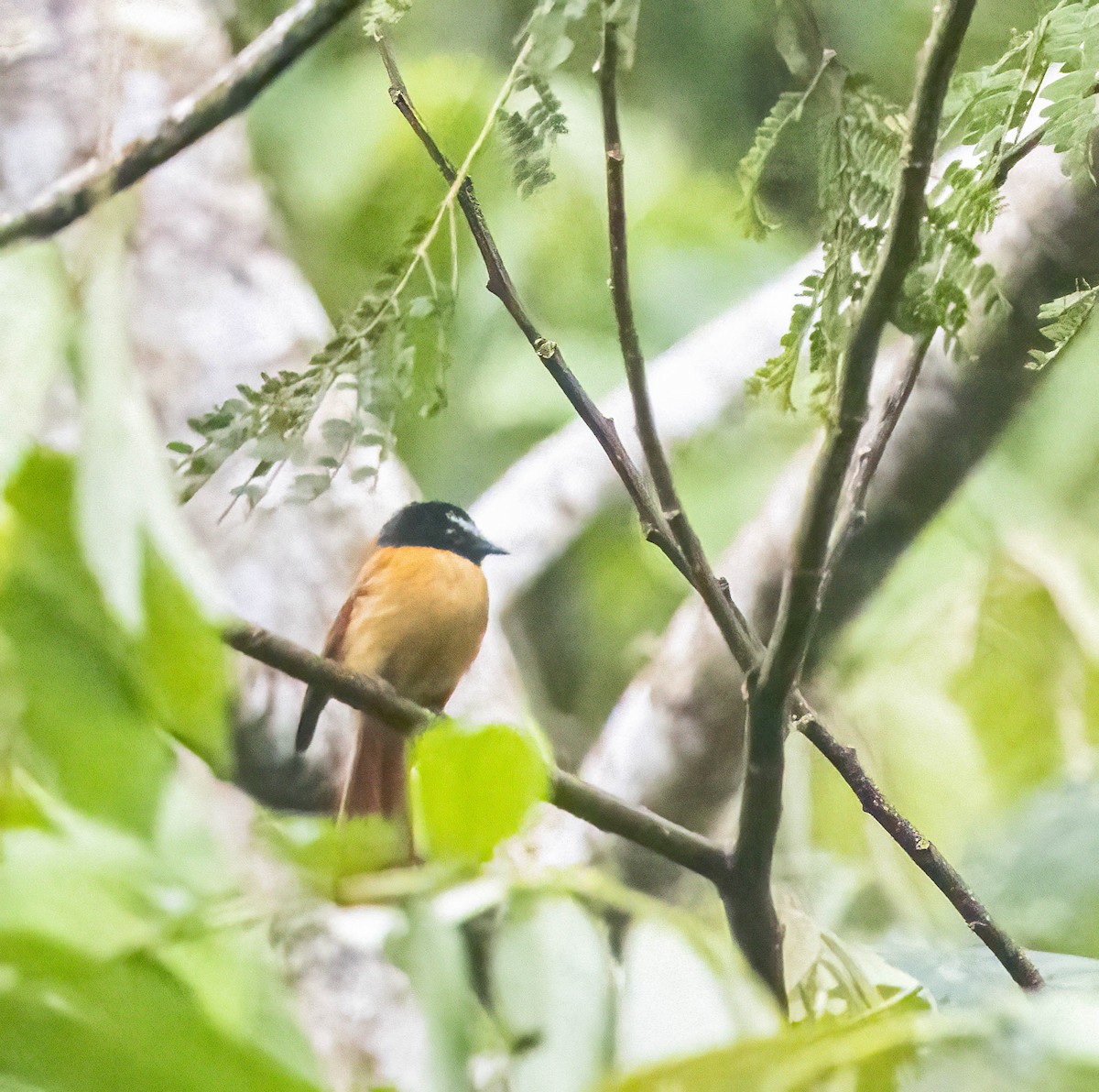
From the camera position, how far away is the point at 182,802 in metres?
0.30

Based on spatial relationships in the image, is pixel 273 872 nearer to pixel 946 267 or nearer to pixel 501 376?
pixel 501 376

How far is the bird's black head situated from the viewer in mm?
395

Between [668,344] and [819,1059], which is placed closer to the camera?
[819,1059]

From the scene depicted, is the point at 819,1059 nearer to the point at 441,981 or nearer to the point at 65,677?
the point at 441,981

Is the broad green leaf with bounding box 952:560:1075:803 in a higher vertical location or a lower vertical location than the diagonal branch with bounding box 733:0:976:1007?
lower

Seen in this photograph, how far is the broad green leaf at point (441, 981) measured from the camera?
1.16ft

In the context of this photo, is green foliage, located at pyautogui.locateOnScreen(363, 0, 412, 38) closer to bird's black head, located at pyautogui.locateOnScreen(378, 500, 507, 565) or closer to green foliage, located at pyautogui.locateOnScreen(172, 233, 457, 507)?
green foliage, located at pyautogui.locateOnScreen(172, 233, 457, 507)

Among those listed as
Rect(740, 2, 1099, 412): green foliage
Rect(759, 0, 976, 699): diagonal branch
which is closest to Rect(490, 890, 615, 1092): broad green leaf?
Rect(759, 0, 976, 699): diagonal branch

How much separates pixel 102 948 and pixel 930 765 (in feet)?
1.04

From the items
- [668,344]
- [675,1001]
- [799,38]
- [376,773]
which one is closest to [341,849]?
[376,773]

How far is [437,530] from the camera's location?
0.40 metres

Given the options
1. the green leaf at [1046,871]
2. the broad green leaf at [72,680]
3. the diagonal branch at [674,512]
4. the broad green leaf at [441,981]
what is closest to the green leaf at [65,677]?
the broad green leaf at [72,680]

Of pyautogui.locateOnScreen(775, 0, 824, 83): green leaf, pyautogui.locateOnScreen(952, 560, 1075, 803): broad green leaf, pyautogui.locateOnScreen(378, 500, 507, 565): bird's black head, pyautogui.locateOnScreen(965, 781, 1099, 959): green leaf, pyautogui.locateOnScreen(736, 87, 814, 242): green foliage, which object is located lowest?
pyautogui.locateOnScreen(965, 781, 1099, 959): green leaf

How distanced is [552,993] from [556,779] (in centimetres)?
7
